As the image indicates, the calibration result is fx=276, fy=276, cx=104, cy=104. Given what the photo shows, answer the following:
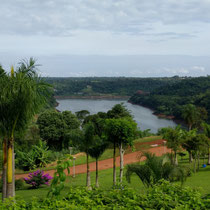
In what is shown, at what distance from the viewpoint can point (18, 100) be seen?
7320 millimetres

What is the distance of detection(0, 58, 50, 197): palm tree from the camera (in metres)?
7.25

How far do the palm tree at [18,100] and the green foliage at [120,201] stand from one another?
406cm

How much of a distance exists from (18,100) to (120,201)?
464 centimetres

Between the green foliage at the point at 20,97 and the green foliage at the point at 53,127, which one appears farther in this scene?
the green foliage at the point at 53,127

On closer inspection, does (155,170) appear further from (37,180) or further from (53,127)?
(53,127)

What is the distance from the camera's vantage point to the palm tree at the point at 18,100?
286 inches

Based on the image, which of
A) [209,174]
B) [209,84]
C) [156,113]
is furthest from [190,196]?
[209,84]

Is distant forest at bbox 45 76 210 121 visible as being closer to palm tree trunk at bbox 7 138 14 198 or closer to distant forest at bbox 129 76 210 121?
distant forest at bbox 129 76 210 121

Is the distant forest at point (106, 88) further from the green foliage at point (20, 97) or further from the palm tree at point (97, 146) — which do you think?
the green foliage at point (20, 97)

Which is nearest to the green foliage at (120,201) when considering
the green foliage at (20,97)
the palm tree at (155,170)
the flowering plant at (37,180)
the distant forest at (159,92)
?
the palm tree at (155,170)

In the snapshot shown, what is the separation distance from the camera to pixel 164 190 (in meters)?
4.04

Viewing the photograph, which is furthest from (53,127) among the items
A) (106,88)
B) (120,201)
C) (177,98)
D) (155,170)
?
(106,88)

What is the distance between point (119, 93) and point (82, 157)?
100437 millimetres

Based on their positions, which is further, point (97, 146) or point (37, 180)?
point (37, 180)
